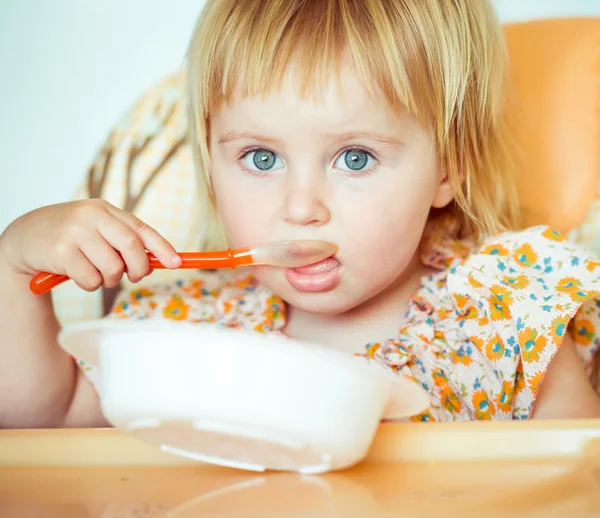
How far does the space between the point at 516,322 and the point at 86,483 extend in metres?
0.56

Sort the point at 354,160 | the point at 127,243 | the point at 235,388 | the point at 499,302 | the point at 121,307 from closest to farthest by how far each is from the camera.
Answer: the point at 235,388, the point at 127,243, the point at 354,160, the point at 499,302, the point at 121,307

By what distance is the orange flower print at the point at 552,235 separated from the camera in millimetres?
1078

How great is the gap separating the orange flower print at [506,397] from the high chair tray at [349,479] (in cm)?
33

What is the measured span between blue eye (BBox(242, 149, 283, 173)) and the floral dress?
0.83 feet

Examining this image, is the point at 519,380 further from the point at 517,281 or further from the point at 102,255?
the point at 102,255

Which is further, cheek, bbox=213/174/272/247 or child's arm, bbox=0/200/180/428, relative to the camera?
cheek, bbox=213/174/272/247

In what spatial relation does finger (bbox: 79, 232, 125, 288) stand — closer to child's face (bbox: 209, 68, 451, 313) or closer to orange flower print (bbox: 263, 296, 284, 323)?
child's face (bbox: 209, 68, 451, 313)

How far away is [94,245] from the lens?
0.83 m

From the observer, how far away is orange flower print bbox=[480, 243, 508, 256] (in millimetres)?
1079

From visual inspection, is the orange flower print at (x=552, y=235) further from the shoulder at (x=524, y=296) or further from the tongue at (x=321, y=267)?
the tongue at (x=321, y=267)

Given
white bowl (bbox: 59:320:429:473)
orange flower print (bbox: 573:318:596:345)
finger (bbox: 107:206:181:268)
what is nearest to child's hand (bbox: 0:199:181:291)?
finger (bbox: 107:206:181:268)

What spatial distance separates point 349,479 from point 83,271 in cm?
37

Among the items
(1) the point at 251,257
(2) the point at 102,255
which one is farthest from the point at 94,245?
(1) the point at 251,257

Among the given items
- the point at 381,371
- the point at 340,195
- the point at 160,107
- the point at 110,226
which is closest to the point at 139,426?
the point at 381,371
